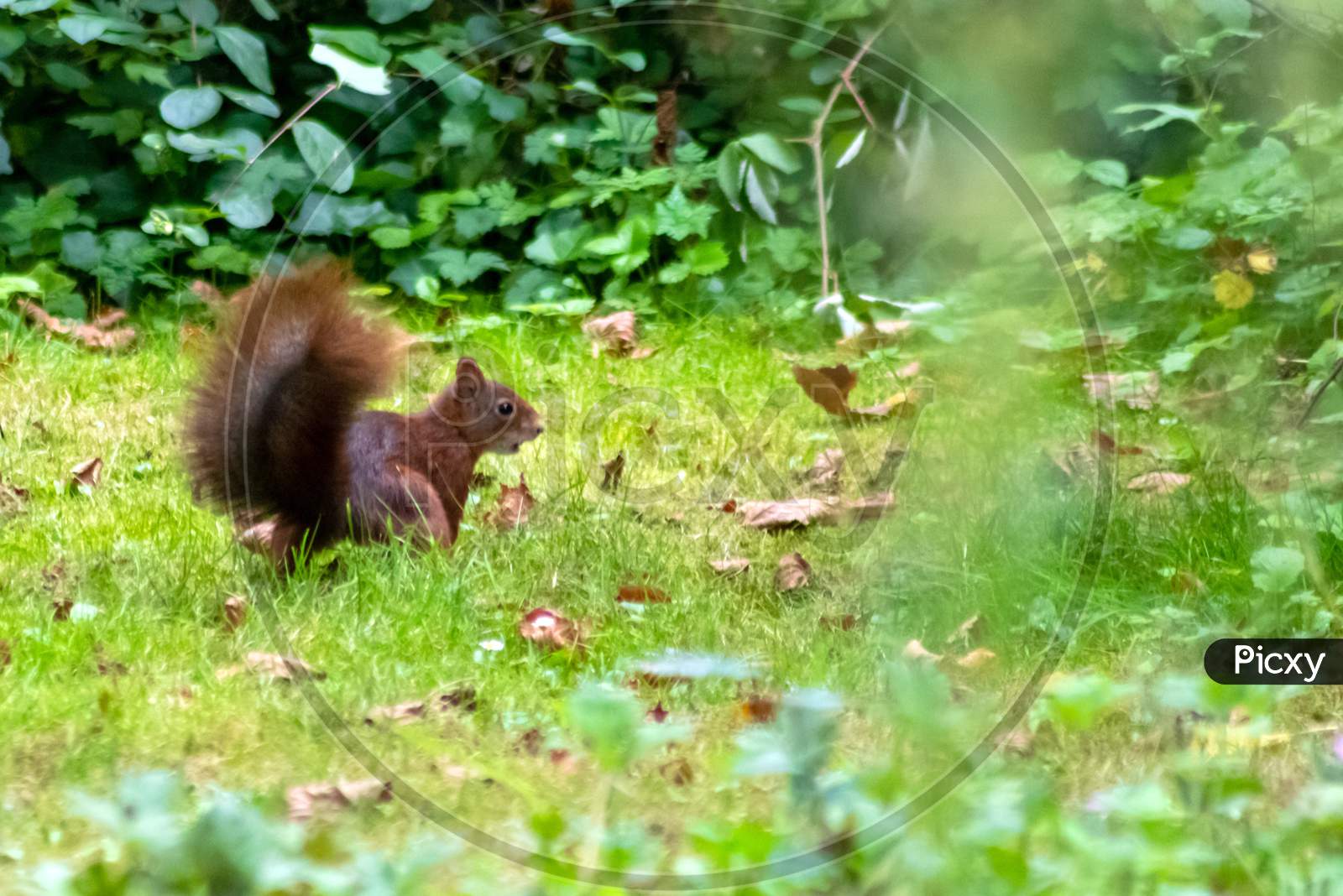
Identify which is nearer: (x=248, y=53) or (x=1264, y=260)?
(x=1264, y=260)

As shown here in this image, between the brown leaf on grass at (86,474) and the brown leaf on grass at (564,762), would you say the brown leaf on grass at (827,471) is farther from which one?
the brown leaf on grass at (86,474)

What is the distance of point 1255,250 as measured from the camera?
2.94 meters

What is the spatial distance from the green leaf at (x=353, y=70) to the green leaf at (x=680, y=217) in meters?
0.72

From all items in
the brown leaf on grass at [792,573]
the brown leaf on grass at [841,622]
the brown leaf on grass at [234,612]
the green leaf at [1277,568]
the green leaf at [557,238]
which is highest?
the green leaf at [1277,568]

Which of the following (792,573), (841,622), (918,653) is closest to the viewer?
(918,653)

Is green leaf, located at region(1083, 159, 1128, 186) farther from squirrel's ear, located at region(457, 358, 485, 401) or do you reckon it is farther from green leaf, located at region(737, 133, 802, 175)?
squirrel's ear, located at region(457, 358, 485, 401)

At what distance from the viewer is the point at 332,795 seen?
1605 millimetres

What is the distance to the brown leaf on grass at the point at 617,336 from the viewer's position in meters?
3.46

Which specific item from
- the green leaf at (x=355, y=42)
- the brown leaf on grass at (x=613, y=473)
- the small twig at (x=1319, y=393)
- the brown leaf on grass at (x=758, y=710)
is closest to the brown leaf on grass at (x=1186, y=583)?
the small twig at (x=1319, y=393)

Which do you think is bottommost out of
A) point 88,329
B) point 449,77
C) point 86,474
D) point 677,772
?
point 88,329

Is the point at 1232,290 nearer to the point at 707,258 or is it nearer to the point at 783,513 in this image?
the point at 783,513

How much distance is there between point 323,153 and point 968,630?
2.32m

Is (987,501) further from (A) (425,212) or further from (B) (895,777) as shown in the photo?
(A) (425,212)

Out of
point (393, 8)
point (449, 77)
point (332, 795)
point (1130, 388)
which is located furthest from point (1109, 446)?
point (393, 8)
